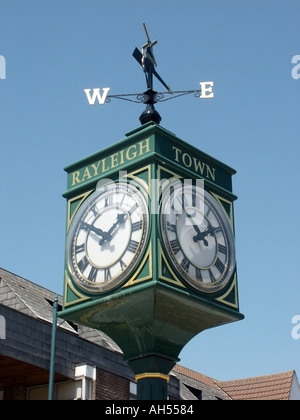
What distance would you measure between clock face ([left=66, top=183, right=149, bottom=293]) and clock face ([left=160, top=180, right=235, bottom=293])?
31 centimetres

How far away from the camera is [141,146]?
959 cm

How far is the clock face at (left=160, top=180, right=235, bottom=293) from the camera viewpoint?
9164mm

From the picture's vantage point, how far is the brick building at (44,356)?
2378 cm

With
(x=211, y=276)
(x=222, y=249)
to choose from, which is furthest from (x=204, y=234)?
(x=211, y=276)

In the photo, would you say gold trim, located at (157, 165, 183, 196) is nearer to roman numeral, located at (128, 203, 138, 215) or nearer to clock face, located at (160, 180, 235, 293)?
clock face, located at (160, 180, 235, 293)

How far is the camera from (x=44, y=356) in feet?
80.6

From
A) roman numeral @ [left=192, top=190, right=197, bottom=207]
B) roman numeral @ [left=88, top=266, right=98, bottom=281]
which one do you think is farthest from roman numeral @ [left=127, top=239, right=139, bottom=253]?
roman numeral @ [left=192, top=190, right=197, bottom=207]

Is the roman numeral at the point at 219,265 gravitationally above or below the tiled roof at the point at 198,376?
below

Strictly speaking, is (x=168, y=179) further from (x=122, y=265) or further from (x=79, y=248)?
(x=79, y=248)

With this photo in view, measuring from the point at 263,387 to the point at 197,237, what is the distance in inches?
989

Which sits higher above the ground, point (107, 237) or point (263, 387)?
point (263, 387)

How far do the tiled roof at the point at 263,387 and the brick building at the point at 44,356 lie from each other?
4.79 meters

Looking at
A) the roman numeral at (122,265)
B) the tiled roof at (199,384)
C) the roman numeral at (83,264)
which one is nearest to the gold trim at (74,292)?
the roman numeral at (83,264)

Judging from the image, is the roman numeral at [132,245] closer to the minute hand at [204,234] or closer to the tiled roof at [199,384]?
the minute hand at [204,234]
